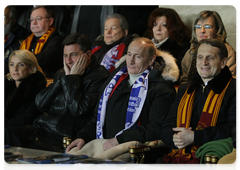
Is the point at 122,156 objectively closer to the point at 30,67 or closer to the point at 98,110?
the point at 98,110

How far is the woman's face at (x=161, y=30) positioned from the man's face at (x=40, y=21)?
6.13 feet

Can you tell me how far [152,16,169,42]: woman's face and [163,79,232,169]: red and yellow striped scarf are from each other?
1981mm

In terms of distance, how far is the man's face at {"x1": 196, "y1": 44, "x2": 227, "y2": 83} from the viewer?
3.22 m

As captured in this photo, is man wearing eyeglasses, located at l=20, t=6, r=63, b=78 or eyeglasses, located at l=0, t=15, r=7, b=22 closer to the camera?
man wearing eyeglasses, located at l=20, t=6, r=63, b=78

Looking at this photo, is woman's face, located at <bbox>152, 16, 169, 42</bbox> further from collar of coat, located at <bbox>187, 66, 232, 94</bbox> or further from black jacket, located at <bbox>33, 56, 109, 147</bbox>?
collar of coat, located at <bbox>187, 66, 232, 94</bbox>

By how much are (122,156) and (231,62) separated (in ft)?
5.51

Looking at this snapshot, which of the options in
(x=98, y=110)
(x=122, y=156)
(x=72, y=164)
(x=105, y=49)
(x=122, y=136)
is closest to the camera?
(x=72, y=164)

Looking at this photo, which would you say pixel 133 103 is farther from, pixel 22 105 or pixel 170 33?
pixel 170 33

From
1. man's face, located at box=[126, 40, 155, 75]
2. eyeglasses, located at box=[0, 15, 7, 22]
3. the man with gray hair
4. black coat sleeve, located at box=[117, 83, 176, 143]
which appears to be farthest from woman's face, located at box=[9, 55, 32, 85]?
eyeglasses, located at box=[0, 15, 7, 22]

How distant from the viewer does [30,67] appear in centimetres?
480

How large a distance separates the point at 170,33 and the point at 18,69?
189 cm

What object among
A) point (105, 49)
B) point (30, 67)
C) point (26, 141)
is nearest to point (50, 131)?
point (26, 141)

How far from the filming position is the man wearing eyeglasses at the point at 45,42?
232 inches

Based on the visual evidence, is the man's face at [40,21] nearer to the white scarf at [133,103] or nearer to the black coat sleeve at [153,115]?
the white scarf at [133,103]
